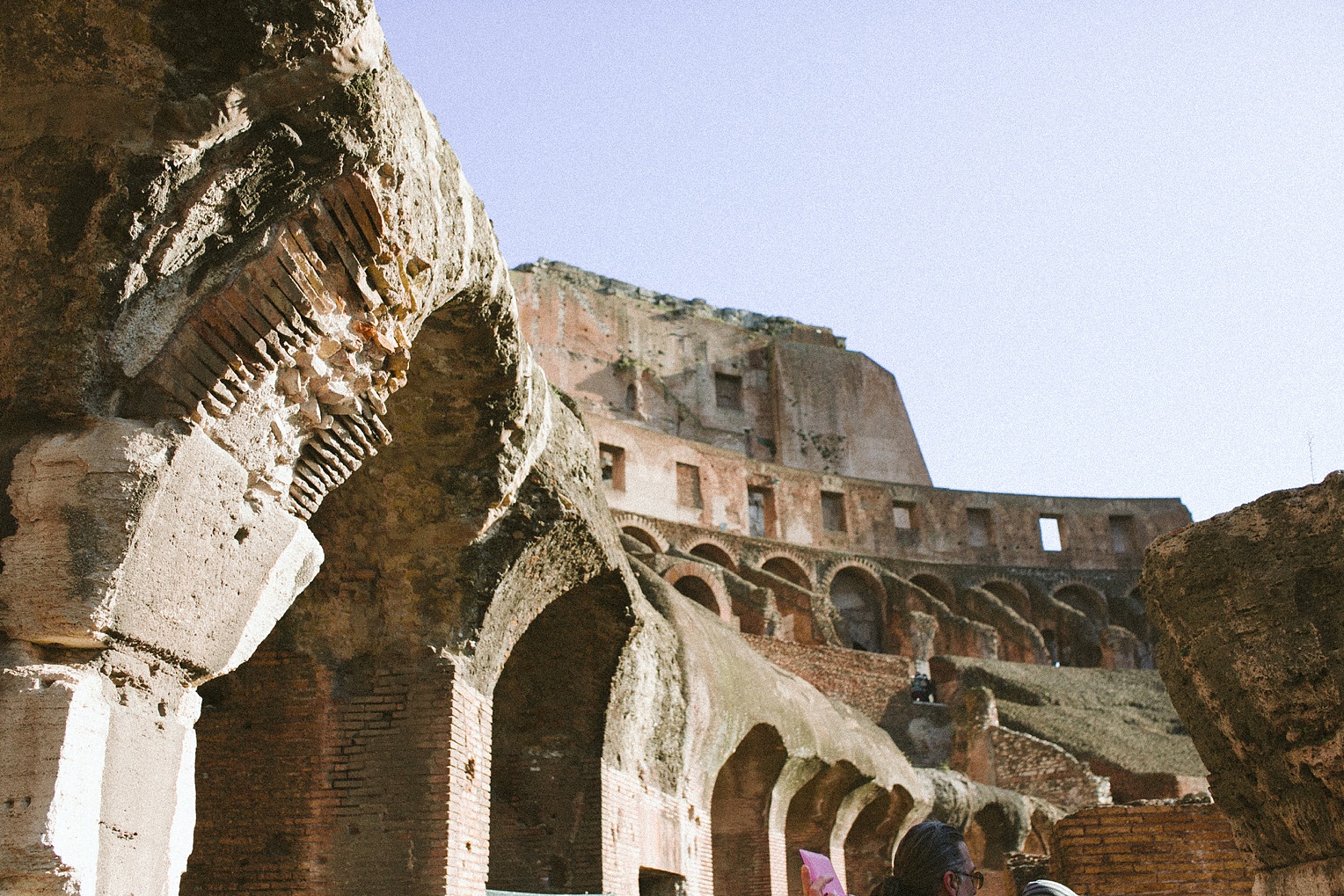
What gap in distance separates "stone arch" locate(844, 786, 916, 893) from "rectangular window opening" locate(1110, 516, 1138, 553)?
79.9 ft

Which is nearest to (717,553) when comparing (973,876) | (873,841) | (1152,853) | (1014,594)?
(1014,594)

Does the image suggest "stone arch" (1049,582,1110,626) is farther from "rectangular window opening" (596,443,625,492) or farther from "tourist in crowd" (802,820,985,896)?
"tourist in crowd" (802,820,985,896)

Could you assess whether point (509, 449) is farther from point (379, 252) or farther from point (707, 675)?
point (707, 675)

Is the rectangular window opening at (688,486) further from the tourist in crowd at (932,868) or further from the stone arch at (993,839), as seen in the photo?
the tourist in crowd at (932,868)

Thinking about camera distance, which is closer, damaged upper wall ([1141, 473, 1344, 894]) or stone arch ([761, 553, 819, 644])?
damaged upper wall ([1141, 473, 1344, 894])

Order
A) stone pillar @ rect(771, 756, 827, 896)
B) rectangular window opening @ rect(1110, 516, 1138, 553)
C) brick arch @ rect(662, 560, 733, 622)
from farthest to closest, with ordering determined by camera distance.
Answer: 1. rectangular window opening @ rect(1110, 516, 1138, 553)
2. brick arch @ rect(662, 560, 733, 622)
3. stone pillar @ rect(771, 756, 827, 896)

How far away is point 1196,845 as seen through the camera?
283 inches

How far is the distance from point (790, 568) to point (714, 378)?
1296 cm

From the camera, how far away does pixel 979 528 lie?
36656mm

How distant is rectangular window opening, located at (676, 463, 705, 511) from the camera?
1213 inches

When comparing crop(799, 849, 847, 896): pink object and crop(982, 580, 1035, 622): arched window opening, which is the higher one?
crop(982, 580, 1035, 622): arched window opening

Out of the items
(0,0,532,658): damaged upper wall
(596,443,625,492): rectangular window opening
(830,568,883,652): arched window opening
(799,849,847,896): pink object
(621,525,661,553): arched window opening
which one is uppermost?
(596,443,625,492): rectangular window opening

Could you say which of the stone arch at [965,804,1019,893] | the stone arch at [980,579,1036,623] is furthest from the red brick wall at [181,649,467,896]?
the stone arch at [980,579,1036,623]

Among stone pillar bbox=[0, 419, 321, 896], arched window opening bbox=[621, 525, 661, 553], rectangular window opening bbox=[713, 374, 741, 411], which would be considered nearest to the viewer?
stone pillar bbox=[0, 419, 321, 896]
